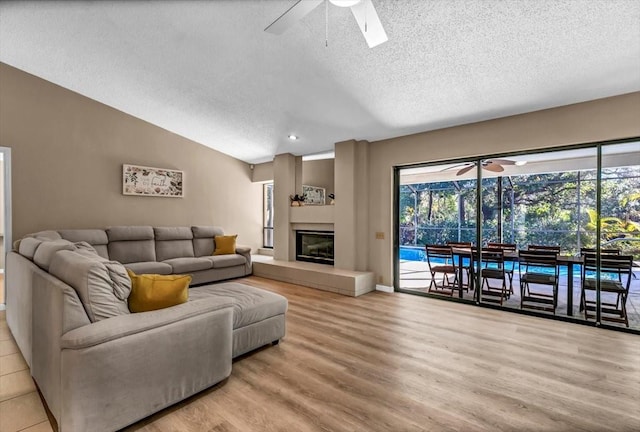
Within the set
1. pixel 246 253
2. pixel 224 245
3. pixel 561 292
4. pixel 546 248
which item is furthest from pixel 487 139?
pixel 224 245

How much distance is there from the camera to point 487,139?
4.11m

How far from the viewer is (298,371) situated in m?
2.41

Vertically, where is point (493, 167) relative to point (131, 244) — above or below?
above

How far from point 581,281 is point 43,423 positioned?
5.43 meters

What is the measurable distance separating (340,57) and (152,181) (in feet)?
14.6

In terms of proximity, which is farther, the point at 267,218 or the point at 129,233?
the point at 267,218

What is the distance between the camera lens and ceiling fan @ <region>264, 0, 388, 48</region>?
184 centimetres

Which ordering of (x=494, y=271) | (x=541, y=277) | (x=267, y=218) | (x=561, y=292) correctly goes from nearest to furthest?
(x=541, y=277) < (x=494, y=271) < (x=561, y=292) < (x=267, y=218)

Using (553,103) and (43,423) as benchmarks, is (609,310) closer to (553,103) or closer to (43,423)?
(553,103)

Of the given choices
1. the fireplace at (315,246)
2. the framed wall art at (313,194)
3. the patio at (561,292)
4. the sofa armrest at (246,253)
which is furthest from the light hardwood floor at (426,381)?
the framed wall art at (313,194)

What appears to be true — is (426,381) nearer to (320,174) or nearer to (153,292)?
(153,292)

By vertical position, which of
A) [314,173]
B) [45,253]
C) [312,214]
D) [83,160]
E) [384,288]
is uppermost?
[314,173]

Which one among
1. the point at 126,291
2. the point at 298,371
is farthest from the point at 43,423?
the point at 298,371

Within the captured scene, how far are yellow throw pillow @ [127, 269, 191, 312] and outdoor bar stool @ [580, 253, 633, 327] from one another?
4502mm
